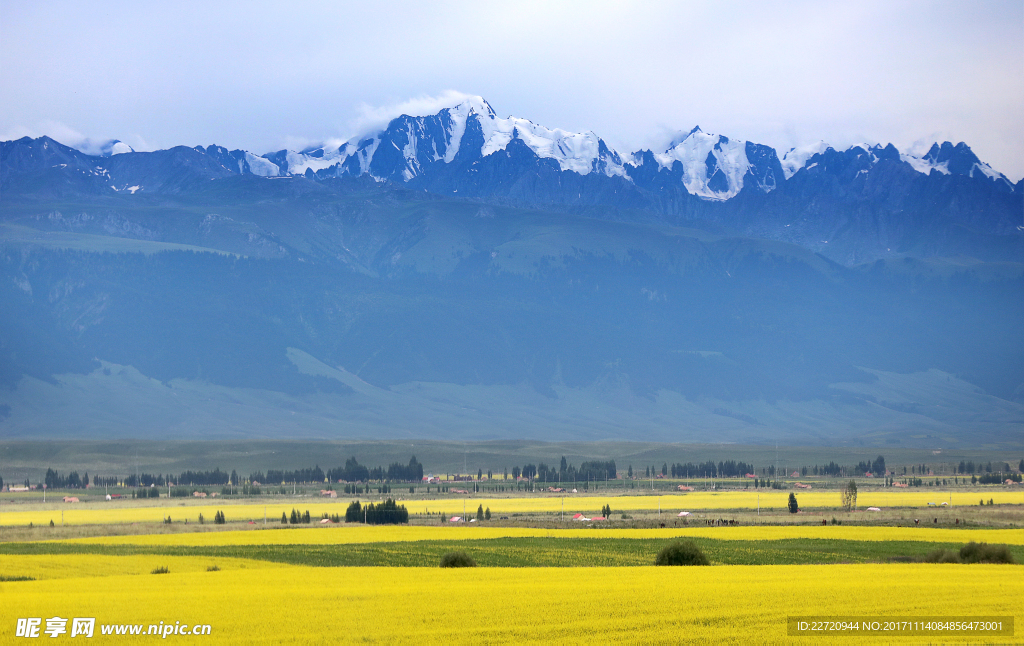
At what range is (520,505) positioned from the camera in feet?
412

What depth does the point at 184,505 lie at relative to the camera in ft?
431

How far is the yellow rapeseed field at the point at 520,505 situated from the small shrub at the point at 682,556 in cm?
5501

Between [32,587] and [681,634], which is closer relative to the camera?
[681,634]

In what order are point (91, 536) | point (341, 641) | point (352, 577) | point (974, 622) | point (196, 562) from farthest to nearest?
1. point (91, 536)
2. point (196, 562)
3. point (352, 577)
4. point (974, 622)
5. point (341, 641)

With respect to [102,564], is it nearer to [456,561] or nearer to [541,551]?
[456,561]

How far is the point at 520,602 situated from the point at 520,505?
292 feet

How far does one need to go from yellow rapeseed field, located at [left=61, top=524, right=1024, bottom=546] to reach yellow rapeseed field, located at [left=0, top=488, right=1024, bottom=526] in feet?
72.7

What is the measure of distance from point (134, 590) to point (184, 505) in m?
93.3

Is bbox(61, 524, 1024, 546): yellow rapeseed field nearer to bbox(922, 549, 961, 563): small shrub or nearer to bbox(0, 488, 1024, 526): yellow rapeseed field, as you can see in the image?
bbox(922, 549, 961, 563): small shrub

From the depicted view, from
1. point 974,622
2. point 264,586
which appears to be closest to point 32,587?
point 264,586

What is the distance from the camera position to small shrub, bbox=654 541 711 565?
180 ft

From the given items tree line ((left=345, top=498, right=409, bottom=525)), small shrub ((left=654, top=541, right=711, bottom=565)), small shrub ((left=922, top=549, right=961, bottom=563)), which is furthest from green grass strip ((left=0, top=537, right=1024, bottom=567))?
tree line ((left=345, top=498, right=409, bottom=525))

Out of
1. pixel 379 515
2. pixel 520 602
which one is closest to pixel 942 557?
pixel 520 602

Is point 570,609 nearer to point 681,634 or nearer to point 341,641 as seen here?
point 681,634
